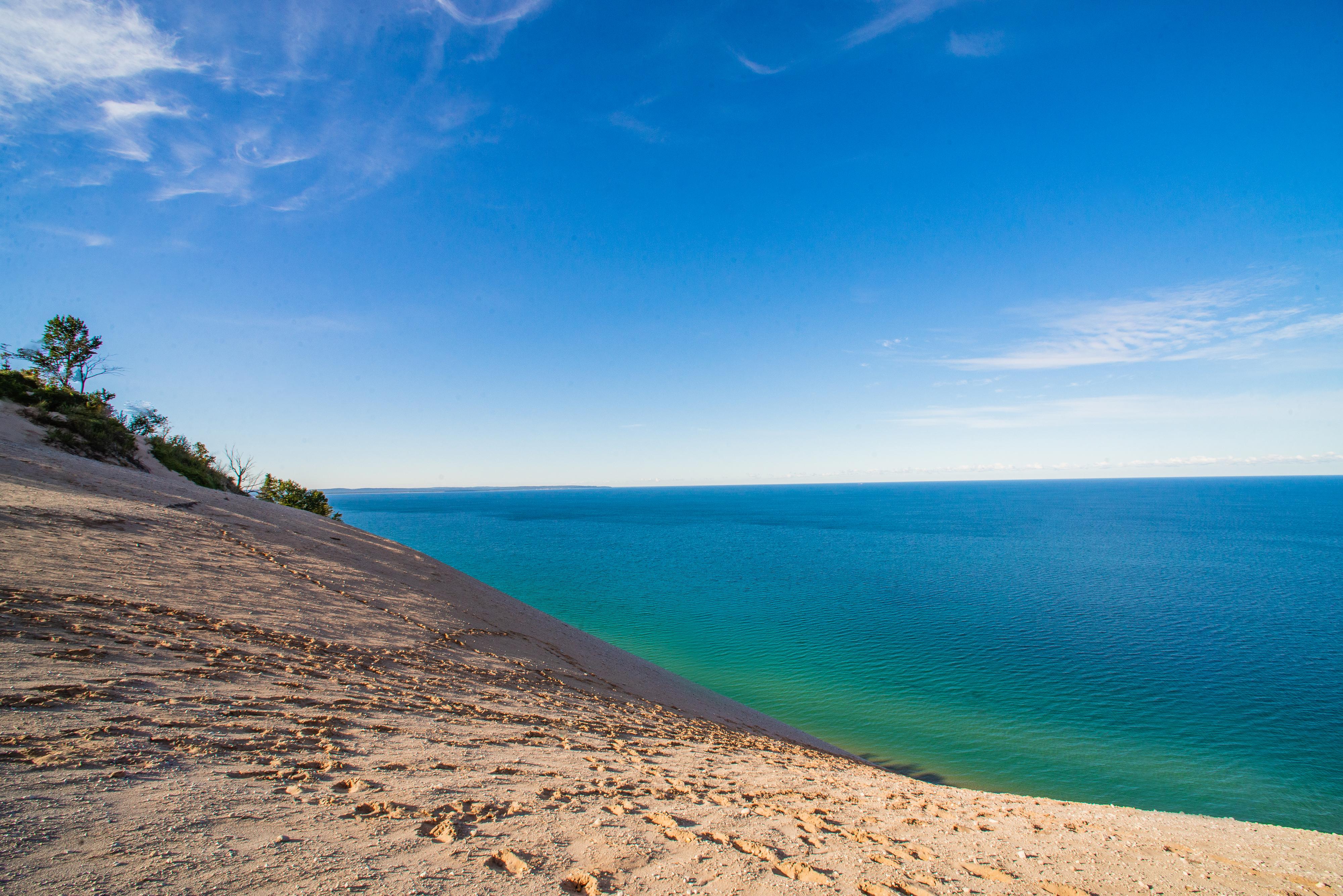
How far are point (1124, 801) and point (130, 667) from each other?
26.1 m

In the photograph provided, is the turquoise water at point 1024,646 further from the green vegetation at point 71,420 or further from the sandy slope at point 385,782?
the green vegetation at point 71,420

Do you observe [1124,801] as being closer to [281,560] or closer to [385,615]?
[385,615]

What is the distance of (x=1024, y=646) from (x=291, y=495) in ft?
184

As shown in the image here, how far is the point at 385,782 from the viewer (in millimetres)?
6426

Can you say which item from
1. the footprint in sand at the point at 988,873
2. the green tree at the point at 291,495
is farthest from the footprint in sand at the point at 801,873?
the green tree at the point at 291,495

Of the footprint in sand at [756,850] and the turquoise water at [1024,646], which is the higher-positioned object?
the footprint in sand at [756,850]

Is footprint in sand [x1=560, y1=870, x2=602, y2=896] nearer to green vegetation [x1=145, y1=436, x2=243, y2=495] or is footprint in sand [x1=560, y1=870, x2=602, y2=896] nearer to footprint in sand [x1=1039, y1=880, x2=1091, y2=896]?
footprint in sand [x1=1039, y1=880, x2=1091, y2=896]

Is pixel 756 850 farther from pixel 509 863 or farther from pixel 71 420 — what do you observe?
pixel 71 420

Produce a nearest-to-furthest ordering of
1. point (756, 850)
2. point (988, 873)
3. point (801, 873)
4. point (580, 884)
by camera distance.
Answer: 1. point (580, 884)
2. point (801, 873)
3. point (756, 850)
4. point (988, 873)

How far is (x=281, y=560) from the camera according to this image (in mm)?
17484

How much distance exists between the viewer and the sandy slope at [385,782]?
4.57m

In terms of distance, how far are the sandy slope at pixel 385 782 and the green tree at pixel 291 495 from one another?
31456mm

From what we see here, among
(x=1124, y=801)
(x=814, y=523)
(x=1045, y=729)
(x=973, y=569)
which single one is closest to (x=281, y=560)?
(x=1124, y=801)

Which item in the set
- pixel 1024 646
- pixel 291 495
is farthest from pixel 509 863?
pixel 291 495
